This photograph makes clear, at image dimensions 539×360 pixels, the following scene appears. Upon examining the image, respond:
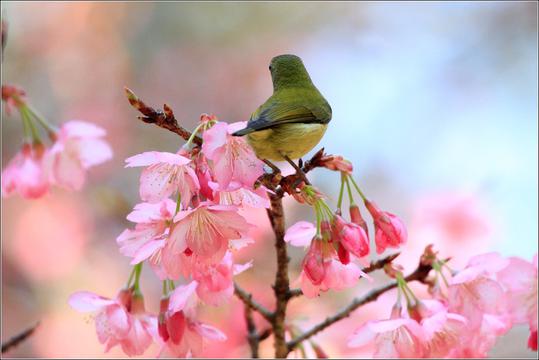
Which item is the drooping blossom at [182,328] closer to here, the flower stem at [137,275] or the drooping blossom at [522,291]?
the flower stem at [137,275]

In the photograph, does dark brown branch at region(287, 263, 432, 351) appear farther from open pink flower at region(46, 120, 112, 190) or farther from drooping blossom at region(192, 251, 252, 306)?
open pink flower at region(46, 120, 112, 190)

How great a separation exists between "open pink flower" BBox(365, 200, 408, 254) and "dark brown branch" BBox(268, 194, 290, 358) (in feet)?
0.17

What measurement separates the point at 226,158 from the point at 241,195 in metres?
0.04

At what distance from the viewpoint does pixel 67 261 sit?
0.94m

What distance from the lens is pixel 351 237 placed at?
0.31 m

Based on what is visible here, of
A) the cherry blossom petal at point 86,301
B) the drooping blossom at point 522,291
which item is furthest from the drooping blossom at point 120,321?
the drooping blossom at point 522,291

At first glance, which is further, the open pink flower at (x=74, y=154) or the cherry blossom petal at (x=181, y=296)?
the open pink flower at (x=74, y=154)

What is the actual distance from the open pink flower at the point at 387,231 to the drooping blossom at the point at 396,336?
5 cm

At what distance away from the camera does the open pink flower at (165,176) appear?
303 mm

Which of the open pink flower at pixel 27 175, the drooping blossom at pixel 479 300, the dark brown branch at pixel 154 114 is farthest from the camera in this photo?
the open pink flower at pixel 27 175

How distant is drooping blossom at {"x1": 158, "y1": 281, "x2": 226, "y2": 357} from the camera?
37 cm

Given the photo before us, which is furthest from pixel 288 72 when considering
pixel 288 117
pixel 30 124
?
pixel 30 124

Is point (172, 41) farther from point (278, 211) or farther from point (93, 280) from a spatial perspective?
point (278, 211)

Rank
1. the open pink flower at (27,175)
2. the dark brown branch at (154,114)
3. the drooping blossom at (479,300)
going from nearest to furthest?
the dark brown branch at (154,114), the drooping blossom at (479,300), the open pink flower at (27,175)
